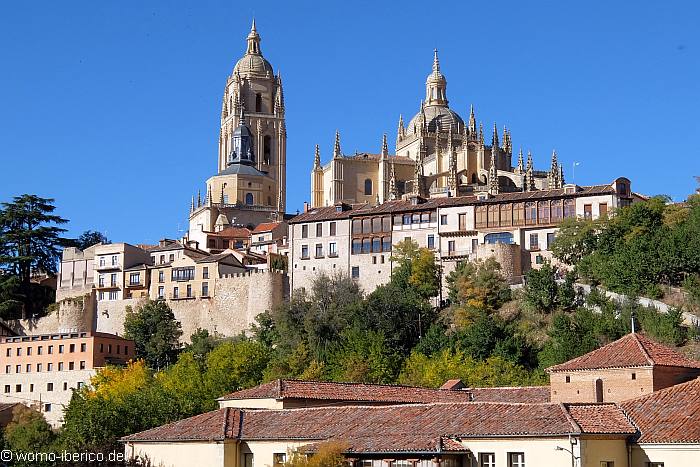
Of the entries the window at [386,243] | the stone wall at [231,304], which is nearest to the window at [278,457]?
the window at [386,243]

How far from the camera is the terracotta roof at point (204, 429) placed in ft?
117

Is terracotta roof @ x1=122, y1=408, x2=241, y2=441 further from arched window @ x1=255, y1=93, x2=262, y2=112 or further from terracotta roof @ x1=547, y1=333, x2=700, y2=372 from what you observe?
arched window @ x1=255, y1=93, x2=262, y2=112

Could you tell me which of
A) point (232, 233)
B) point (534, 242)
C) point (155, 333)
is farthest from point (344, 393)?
point (232, 233)

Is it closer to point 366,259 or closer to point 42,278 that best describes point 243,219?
point 42,278

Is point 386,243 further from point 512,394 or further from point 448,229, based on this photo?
point 512,394

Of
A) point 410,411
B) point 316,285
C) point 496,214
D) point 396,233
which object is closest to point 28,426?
point 316,285

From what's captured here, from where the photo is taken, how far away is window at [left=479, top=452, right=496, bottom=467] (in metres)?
31.8

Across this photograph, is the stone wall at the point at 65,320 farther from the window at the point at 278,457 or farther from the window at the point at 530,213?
the window at the point at 278,457

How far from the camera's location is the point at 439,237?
75.3m

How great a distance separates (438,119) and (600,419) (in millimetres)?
77092

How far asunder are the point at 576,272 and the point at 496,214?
7.33m

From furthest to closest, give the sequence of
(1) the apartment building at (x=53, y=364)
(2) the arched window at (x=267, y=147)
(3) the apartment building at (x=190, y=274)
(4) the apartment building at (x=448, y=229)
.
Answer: (2) the arched window at (x=267, y=147) < (3) the apartment building at (x=190, y=274) < (1) the apartment building at (x=53, y=364) < (4) the apartment building at (x=448, y=229)

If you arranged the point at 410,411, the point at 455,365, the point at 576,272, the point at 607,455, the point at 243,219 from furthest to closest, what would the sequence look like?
the point at 243,219 < the point at 576,272 < the point at 455,365 < the point at 410,411 < the point at 607,455

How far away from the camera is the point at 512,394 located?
4331cm
